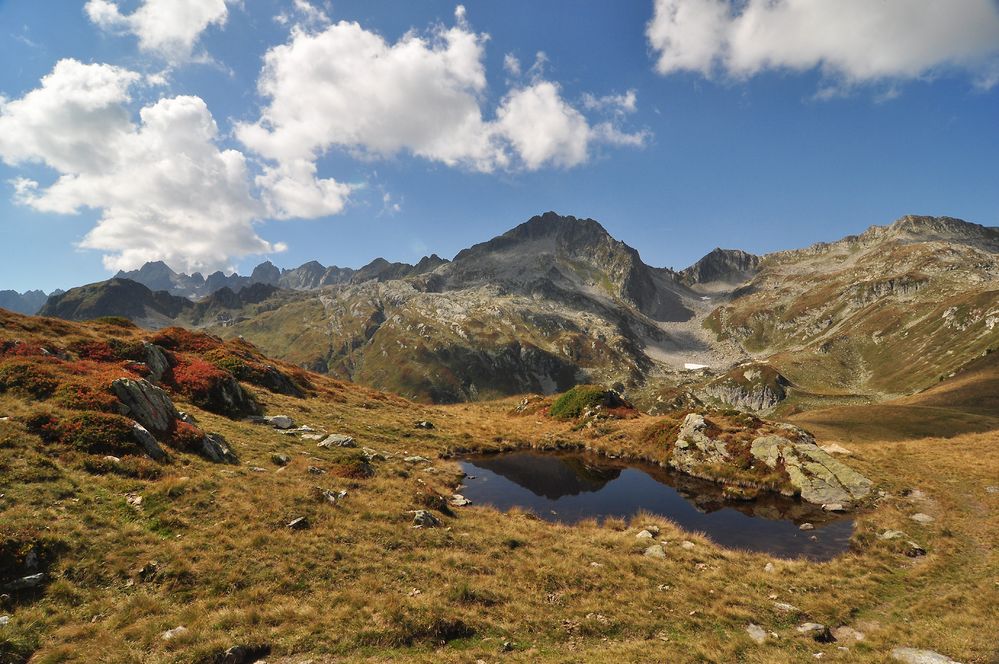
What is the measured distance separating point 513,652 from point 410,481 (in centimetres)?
1696

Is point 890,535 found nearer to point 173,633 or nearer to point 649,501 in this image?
point 649,501

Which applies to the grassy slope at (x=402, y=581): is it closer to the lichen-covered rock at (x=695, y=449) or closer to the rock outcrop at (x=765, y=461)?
the rock outcrop at (x=765, y=461)

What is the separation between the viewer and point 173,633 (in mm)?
12086

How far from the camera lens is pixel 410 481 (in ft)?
95.4

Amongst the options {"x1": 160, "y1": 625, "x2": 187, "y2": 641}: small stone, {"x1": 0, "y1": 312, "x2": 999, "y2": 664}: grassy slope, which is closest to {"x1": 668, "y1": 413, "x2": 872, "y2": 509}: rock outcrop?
{"x1": 0, "y1": 312, "x2": 999, "y2": 664}: grassy slope

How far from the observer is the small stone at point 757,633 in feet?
49.5

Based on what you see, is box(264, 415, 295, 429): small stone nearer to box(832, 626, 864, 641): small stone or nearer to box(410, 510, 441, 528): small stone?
box(410, 510, 441, 528): small stone

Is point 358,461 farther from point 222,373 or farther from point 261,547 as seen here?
point 222,373

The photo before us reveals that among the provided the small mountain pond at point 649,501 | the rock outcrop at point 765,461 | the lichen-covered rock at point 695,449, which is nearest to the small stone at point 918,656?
the small mountain pond at point 649,501

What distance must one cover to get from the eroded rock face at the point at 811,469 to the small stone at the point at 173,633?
37674 millimetres

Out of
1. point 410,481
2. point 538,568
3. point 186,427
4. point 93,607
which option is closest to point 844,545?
point 538,568

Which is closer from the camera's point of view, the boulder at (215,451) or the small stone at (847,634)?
the small stone at (847,634)

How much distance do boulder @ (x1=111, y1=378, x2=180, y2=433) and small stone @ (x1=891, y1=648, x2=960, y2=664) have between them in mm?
35062

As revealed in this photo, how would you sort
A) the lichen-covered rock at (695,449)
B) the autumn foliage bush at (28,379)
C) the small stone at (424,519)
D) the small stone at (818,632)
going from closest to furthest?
the small stone at (818,632), the small stone at (424,519), the autumn foliage bush at (28,379), the lichen-covered rock at (695,449)
